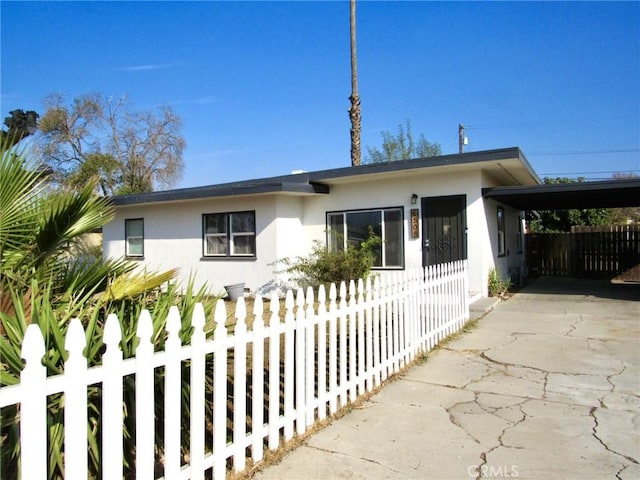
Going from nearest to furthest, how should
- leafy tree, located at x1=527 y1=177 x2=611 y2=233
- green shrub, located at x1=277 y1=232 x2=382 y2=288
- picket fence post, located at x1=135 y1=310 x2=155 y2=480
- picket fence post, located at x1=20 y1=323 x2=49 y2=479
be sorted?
picket fence post, located at x1=20 y1=323 x2=49 y2=479 < picket fence post, located at x1=135 y1=310 x2=155 y2=480 < green shrub, located at x1=277 y1=232 x2=382 y2=288 < leafy tree, located at x1=527 y1=177 x2=611 y2=233

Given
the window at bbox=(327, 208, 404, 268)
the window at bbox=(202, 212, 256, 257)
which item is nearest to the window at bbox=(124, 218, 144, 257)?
the window at bbox=(202, 212, 256, 257)

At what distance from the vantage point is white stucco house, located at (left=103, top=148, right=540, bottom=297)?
37.4 feet

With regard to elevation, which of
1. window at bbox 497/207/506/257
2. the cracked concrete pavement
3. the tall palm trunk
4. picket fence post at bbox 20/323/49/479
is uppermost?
the tall palm trunk

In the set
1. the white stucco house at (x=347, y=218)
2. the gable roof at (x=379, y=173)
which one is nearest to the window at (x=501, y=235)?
the white stucco house at (x=347, y=218)

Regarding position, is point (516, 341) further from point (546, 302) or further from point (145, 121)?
point (145, 121)

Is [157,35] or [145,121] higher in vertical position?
[145,121]

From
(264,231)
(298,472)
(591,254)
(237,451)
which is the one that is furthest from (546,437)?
(591,254)

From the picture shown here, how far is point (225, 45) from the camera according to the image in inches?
575

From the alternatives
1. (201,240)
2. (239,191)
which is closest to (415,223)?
(239,191)

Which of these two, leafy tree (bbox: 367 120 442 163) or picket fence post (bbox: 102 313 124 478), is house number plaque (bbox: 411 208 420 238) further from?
leafy tree (bbox: 367 120 442 163)

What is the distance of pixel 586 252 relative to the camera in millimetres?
17297

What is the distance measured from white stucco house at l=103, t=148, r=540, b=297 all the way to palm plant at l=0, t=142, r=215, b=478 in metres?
8.13

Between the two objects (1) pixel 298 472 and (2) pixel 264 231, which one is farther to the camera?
(2) pixel 264 231

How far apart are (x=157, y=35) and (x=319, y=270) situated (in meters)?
7.59
